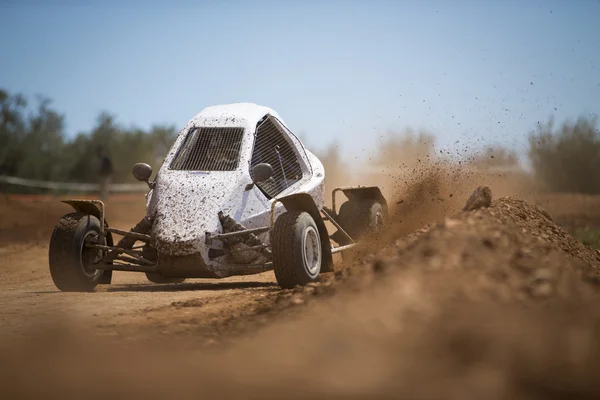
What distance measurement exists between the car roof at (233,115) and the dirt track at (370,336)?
10.0 feet

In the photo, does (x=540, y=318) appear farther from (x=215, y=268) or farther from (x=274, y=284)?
(x=274, y=284)

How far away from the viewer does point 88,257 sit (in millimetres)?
10188

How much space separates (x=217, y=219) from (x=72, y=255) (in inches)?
67.9

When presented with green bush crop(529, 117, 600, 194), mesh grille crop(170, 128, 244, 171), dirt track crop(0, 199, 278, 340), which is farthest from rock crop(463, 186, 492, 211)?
green bush crop(529, 117, 600, 194)

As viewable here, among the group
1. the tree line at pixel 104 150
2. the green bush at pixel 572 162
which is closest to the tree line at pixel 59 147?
the tree line at pixel 104 150

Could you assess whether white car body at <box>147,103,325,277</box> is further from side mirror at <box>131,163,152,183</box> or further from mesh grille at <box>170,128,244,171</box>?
side mirror at <box>131,163,152,183</box>

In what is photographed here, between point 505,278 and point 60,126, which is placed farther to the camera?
point 60,126

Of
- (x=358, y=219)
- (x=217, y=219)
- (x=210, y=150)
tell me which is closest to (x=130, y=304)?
(x=217, y=219)

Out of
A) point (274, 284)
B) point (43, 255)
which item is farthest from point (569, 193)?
point (274, 284)

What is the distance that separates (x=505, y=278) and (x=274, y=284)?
529 centimetres

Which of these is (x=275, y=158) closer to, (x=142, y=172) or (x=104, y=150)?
(x=142, y=172)

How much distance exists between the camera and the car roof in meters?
10.7

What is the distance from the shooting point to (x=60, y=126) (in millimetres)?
62219

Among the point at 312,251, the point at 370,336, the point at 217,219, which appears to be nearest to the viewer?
the point at 370,336
